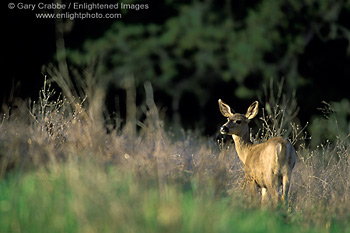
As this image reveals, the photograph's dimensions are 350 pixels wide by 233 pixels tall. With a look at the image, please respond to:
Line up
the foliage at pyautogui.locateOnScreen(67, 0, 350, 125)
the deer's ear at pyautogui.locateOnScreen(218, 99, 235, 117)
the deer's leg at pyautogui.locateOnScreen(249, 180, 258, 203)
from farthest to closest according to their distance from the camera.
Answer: the foliage at pyautogui.locateOnScreen(67, 0, 350, 125) < the deer's ear at pyautogui.locateOnScreen(218, 99, 235, 117) < the deer's leg at pyautogui.locateOnScreen(249, 180, 258, 203)

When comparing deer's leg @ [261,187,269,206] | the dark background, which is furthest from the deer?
the dark background

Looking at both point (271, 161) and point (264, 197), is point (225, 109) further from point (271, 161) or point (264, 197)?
point (264, 197)

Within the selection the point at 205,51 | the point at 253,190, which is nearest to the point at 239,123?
the point at 253,190

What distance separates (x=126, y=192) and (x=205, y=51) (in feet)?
39.9

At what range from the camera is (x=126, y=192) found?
3.98m

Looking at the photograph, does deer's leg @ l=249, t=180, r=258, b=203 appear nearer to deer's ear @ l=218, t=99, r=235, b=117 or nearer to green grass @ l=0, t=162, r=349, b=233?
green grass @ l=0, t=162, r=349, b=233

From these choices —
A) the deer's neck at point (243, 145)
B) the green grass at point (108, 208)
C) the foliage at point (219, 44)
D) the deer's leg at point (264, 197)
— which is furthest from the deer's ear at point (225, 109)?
the foliage at point (219, 44)

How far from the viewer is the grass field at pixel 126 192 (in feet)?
11.7

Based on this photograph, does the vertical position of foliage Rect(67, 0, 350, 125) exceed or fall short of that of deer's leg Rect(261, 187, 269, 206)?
it exceeds it

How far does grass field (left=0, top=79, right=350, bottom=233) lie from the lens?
3.57 m

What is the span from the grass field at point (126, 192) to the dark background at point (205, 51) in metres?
8.60

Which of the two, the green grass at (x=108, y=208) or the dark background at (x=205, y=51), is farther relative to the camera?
the dark background at (x=205, y=51)

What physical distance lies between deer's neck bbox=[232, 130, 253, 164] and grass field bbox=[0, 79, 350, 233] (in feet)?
0.63

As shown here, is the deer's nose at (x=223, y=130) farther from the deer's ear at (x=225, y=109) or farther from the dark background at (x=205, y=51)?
the dark background at (x=205, y=51)
